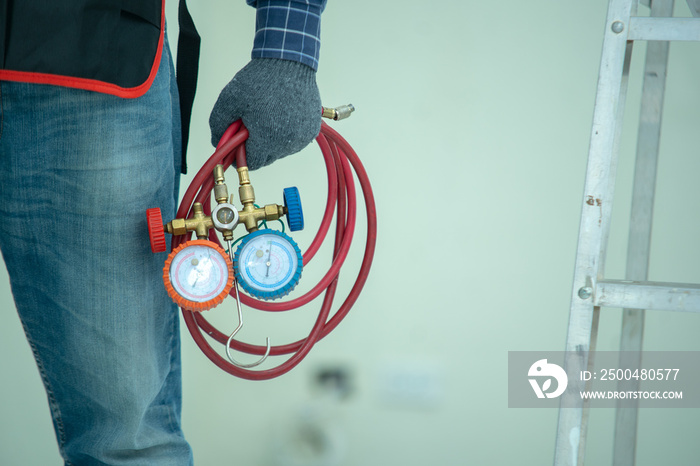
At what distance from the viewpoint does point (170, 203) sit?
0.71 m

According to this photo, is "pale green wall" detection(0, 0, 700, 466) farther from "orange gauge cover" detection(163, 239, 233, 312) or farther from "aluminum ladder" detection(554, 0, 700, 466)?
"orange gauge cover" detection(163, 239, 233, 312)

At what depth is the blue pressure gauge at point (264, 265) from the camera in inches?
28.3

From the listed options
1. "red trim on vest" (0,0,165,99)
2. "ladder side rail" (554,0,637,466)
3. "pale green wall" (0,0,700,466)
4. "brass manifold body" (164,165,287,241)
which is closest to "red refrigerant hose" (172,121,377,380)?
"brass manifold body" (164,165,287,241)

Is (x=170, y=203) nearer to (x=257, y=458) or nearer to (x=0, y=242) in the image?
(x=0, y=242)

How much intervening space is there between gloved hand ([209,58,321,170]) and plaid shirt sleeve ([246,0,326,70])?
0.4 inches

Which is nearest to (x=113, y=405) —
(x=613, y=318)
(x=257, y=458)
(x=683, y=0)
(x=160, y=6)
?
(x=160, y=6)

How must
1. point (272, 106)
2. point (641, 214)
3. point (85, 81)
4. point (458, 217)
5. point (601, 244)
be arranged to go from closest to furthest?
point (85, 81) → point (272, 106) → point (601, 244) → point (641, 214) → point (458, 217)

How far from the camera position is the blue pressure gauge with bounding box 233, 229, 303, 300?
0.72 meters

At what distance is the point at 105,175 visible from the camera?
2.00 ft

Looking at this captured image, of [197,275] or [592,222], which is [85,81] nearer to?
[197,275]

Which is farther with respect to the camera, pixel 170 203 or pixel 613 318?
pixel 613 318

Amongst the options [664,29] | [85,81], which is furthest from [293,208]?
[664,29]

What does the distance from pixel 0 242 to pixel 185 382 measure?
110 centimetres

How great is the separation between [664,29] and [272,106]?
531 millimetres
